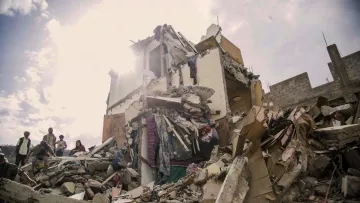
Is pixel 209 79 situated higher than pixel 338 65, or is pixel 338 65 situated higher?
pixel 338 65

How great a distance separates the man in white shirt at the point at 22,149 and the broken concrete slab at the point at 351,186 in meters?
9.39

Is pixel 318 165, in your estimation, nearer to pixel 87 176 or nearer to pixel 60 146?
pixel 87 176

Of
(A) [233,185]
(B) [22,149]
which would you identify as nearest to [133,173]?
(B) [22,149]

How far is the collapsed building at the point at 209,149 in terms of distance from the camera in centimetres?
377

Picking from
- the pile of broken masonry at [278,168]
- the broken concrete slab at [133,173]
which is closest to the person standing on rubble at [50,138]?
the pile of broken masonry at [278,168]

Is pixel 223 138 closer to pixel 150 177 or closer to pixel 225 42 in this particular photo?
pixel 150 177

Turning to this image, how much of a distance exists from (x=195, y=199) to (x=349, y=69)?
44.3 feet

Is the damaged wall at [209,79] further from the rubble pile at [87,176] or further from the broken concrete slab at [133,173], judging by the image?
the broken concrete slab at [133,173]

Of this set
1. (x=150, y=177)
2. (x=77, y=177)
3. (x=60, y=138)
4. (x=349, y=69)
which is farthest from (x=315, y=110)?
(x=60, y=138)

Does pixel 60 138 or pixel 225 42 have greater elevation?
pixel 225 42

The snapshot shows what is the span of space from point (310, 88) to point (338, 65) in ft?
6.71

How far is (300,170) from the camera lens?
13.5 ft

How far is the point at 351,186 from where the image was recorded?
3244 mm

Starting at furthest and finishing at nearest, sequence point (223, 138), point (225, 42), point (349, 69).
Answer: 1. point (225, 42)
2. point (349, 69)
3. point (223, 138)
